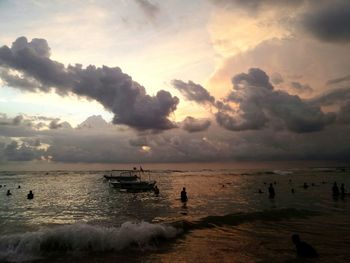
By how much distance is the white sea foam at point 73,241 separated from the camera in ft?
64.4

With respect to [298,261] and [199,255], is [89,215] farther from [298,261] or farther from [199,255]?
[298,261]

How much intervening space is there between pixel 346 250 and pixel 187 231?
36.1 feet

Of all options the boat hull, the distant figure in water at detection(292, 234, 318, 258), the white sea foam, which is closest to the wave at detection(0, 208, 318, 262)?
the white sea foam

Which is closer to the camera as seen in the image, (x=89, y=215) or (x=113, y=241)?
(x=113, y=241)

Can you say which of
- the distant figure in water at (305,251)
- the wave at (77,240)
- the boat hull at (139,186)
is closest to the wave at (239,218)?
the wave at (77,240)

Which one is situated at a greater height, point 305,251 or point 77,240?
point 305,251

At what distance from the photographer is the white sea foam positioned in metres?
19.6

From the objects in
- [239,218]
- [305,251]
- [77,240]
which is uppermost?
[305,251]

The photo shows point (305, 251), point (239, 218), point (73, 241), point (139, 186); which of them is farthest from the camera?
point (139, 186)

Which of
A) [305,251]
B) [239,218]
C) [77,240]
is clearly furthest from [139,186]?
[305,251]

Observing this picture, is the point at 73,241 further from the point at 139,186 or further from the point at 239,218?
the point at 139,186

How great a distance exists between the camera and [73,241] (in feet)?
68.1

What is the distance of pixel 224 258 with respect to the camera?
58.7 ft

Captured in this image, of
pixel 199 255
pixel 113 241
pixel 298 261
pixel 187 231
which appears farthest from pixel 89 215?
pixel 298 261
